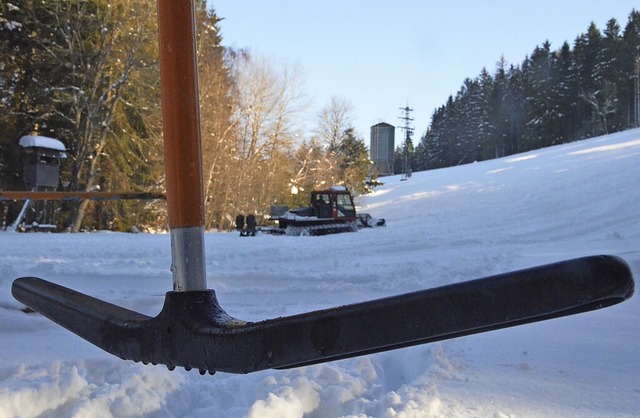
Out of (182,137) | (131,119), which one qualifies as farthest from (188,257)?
(131,119)

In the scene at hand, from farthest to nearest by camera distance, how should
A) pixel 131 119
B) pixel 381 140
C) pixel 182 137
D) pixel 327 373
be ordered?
1. pixel 381 140
2. pixel 131 119
3. pixel 327 373
4. pixel 182 137

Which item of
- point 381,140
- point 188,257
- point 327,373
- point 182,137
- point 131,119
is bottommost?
point 327,373

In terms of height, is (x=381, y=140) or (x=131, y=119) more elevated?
(x=381, y=140)

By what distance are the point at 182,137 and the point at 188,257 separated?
23 cm

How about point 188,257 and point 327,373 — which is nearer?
point 188,257

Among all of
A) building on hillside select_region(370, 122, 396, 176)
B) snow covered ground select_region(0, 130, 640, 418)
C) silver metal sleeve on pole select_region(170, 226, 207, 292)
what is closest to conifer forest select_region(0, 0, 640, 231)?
snow covered ground select_region(0, 130, 640, 418)

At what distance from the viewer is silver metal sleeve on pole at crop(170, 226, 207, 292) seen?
3.28 feet

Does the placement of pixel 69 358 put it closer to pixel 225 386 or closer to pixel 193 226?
pixel 225 386

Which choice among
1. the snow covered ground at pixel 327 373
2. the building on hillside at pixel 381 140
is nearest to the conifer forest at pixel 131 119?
the snow covered ground at pixel 327 373

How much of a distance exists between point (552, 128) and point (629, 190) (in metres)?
41.0

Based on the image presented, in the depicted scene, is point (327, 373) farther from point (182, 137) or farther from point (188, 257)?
point (182, 137)

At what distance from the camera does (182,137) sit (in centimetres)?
96

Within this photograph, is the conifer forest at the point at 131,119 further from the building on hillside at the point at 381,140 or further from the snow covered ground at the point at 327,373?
the building on hillside at the point at 381,140

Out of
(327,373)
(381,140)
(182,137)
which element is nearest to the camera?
(182,137)
